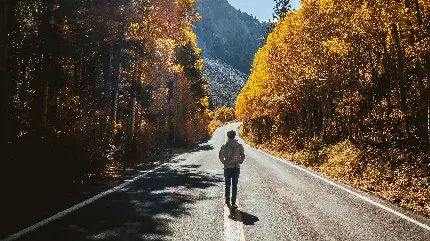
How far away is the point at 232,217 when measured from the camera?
7859 mm

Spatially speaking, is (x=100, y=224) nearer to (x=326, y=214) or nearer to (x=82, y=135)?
(x=326, y=214)

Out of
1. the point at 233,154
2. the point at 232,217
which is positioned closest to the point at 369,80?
the point at 233,154

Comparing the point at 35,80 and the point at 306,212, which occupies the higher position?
the point at 35,80

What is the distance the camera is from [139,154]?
2098cm

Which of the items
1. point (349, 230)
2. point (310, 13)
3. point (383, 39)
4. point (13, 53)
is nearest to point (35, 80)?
point (13, 53)

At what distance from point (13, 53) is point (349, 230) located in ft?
39.2

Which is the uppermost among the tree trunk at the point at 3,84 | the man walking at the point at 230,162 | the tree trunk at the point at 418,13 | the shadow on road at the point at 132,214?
the tree trunk at the point at 418,13

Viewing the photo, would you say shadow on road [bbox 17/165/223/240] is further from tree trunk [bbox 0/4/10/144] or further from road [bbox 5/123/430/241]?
tree trunk [bbox 0/4/10/144]

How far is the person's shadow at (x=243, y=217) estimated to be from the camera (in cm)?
754

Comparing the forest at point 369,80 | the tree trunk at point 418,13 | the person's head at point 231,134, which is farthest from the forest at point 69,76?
the tree trunk at point 418,13

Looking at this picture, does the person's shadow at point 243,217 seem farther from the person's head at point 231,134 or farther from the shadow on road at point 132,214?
the person's head at point 231,134

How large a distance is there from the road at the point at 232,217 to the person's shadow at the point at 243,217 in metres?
0.02

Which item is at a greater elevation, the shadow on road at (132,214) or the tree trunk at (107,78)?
the tree trunk at (107,78)

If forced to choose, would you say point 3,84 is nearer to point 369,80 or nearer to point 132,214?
point 132,214
